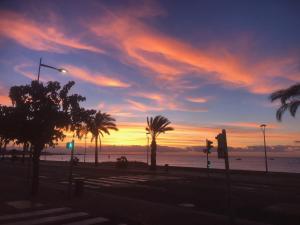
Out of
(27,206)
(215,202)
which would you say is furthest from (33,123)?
(215,202)

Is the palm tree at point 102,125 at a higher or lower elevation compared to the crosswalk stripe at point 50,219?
higher

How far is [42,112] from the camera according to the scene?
679 inches

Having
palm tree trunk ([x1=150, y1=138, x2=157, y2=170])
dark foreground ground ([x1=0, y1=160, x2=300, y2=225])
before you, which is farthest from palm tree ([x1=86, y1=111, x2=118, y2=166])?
dark foreground ground ([x1=0, y1=160, x2=300, y2=225])

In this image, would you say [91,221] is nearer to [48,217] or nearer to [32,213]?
[48,217]

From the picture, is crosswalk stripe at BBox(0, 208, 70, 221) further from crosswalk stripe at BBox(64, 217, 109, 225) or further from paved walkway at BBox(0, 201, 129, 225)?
crosswalk stripe at BBox(64, 217, 109, 225)

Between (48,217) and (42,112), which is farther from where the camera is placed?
(42,112)

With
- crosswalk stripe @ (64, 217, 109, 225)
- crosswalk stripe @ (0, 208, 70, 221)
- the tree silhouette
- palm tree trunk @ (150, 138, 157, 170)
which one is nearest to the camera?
crosswalk stripe @ (64, 217, 109, 225)

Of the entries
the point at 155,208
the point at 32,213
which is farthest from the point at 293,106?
the point at 32,213

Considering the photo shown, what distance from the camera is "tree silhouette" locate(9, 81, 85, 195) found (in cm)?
1720

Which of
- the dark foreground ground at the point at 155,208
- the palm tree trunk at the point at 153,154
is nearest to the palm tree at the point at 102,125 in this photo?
the palm tree trunk at the point at 153,154

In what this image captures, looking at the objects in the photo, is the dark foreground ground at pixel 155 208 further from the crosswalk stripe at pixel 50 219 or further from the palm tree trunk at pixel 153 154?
the palm tree trunk at pixel 153 154

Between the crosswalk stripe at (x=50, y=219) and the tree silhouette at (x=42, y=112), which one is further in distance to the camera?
the tree silhouette at (x=42, y=112)

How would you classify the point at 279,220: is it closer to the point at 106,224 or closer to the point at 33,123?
the point at 106,224

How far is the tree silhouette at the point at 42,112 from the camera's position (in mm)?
17203
